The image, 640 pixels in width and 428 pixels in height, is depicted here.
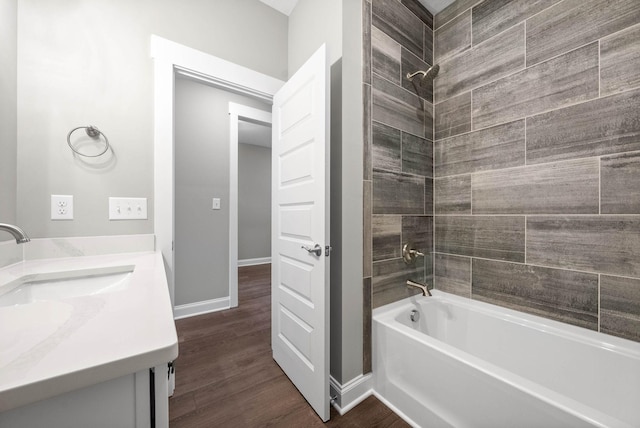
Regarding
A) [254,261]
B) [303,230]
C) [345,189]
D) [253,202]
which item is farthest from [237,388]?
[253,202]

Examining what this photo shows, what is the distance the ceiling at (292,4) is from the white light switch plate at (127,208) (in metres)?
1.72

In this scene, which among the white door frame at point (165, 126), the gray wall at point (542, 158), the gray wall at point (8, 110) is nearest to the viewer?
the gray wall at point (8, 110)

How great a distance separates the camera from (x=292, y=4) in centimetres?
183

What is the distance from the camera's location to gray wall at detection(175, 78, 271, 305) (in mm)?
2350

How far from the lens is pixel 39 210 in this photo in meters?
1.17

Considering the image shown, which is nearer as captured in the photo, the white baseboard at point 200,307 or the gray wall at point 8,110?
the gray wall at point 8,110

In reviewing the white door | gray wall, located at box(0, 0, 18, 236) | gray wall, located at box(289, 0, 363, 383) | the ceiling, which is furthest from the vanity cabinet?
the ceiling

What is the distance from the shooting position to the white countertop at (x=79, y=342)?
34cm

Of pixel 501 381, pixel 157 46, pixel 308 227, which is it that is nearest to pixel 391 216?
pixel 308 227

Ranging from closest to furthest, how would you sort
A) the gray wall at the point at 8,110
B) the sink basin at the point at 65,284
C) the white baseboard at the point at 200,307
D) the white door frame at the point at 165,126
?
the sink basin at the point at 65,284 < the gray wall at the point at 8,110 < the white door frame at the point at 165,126 < the white baseboard at the point at 200,307

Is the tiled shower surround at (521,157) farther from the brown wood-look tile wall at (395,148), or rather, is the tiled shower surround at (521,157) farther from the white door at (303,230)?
the white door at (303,230)

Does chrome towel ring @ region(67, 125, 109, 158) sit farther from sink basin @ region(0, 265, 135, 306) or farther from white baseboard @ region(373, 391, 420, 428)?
white baseboard @ region(373, 391, 420, 428)

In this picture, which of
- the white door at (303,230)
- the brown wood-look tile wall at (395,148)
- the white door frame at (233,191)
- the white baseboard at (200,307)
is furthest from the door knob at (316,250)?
the white baseboard at (200,307)

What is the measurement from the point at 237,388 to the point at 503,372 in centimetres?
138
